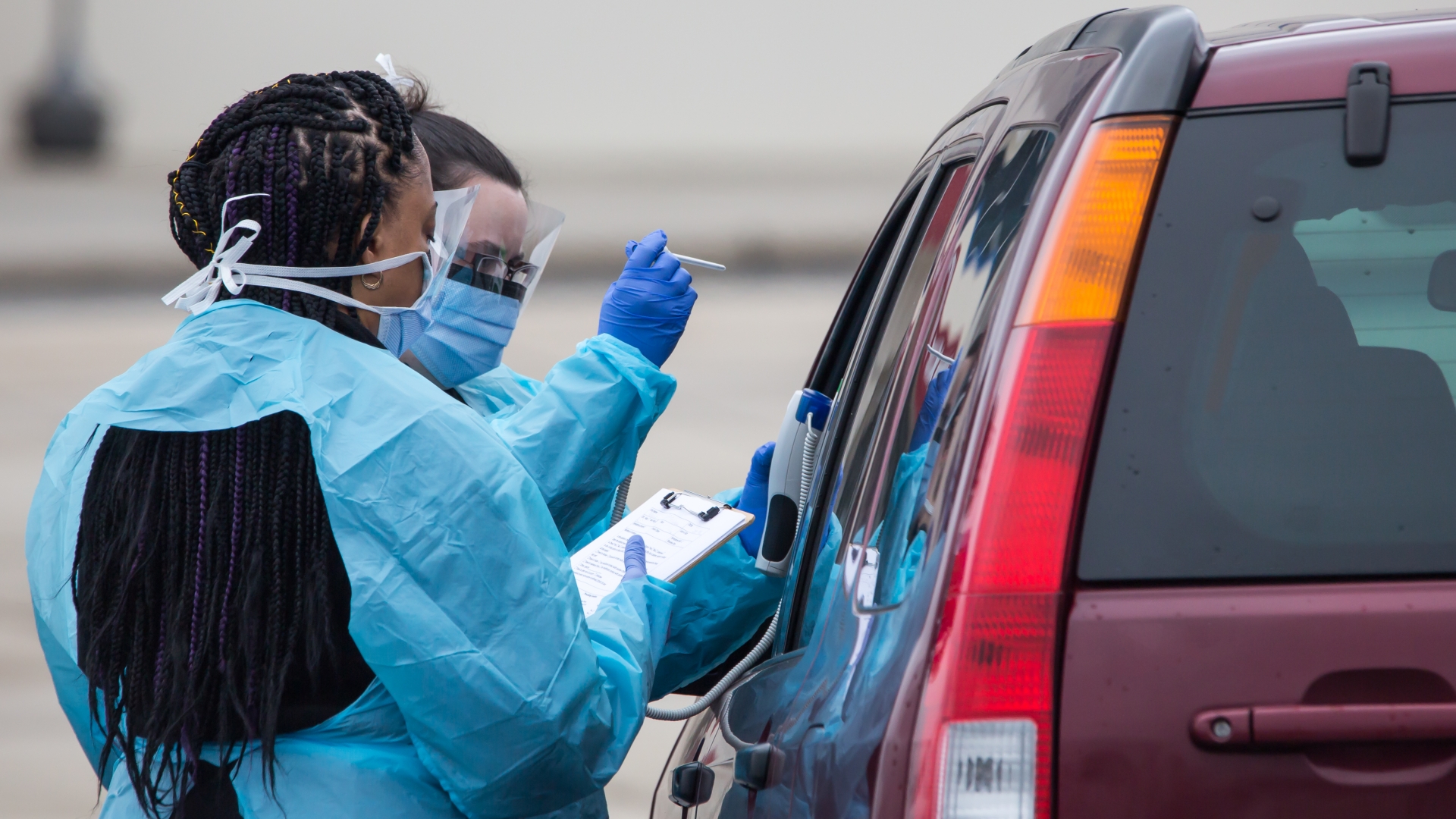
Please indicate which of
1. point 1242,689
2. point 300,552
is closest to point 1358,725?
point 1242,689

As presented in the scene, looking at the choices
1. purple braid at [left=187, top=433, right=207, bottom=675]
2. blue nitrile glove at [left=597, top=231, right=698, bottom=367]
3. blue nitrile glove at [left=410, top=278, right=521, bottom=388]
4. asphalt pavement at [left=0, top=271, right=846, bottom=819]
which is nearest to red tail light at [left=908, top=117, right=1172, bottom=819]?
purple braid at [left=187, top=433, right=207, bottom=675]

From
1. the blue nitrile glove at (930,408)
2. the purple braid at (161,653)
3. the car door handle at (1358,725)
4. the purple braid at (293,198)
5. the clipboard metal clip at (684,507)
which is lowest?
the purple braid at (161,653)

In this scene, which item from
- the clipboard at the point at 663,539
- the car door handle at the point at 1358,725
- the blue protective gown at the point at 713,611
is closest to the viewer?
the car door handle at the point at 1358,725

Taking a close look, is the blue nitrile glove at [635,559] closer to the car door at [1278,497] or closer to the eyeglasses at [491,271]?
the eyeglasses at [491,271]

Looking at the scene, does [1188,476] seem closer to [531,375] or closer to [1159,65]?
[1159,65]

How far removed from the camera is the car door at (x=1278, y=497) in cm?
107

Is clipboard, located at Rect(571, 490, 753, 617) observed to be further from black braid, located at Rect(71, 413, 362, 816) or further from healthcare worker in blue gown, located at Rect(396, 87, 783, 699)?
black braid, located at Rect(71, 413, 362, 816)

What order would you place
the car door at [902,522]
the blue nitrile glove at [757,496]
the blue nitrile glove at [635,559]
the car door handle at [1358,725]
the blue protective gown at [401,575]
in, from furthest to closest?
the blue nitrile glove at [757,496] < the blue nitrile glove at [635,559] < the blue protective gown at [401,575] < the car door at [902,522] < the car door handle at [1358,725]

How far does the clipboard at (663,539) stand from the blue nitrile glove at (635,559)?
0.15 ft

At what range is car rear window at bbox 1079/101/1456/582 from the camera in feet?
3.69

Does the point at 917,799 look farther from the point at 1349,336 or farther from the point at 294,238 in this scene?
the point at 294,238

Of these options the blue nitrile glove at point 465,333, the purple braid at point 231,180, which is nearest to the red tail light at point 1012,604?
the purple braid at point 231,180

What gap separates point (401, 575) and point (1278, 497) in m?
0.96

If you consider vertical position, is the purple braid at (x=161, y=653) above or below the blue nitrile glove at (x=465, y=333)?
below
